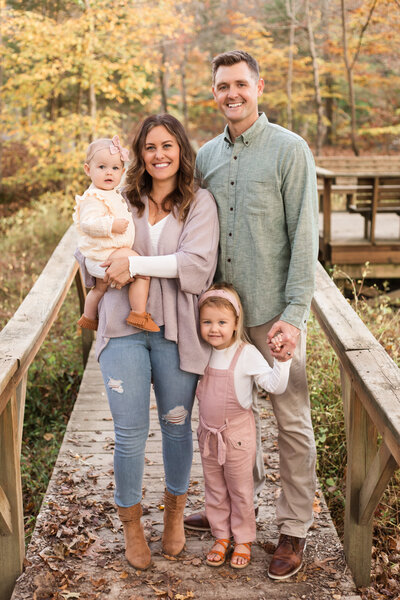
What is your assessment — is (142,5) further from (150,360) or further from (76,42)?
(150,360)

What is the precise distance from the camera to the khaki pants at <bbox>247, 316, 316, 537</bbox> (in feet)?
9.06

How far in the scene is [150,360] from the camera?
2.68 metres

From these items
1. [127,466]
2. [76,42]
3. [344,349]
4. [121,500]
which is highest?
[76,42]

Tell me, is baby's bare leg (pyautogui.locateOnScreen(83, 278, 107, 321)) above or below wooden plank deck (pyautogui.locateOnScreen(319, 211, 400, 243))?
above

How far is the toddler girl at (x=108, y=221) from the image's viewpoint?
99.7 inches

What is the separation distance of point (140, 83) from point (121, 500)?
874cm

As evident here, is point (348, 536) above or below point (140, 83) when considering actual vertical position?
below

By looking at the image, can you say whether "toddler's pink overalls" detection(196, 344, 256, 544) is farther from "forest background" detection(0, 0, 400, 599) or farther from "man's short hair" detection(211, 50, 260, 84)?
"man's short hair" detection(211, 50, 260, 84)

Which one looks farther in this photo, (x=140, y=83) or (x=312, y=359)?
(x=140, y=83)

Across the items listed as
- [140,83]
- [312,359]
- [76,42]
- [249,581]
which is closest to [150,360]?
[249,581]

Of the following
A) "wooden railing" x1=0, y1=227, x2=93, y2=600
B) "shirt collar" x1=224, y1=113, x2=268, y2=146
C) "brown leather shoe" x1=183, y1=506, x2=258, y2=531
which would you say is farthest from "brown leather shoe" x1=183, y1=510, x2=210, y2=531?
"shirt collar" x1=224, y1=113, x2=268, y2=146

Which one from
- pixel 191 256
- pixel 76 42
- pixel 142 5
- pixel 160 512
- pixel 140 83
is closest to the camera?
pixel 191 256

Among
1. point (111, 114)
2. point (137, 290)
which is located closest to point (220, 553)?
point (137, 290)

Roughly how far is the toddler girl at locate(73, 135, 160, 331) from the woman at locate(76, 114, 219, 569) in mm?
54
